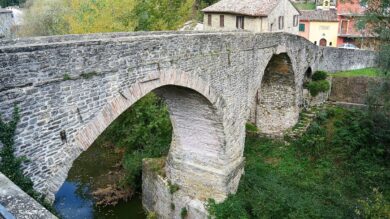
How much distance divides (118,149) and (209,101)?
9.16m

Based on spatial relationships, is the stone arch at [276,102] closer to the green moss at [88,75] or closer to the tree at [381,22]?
the tree at [381,22]

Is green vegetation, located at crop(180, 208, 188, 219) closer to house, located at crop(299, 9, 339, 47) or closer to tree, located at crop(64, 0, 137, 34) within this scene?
tree, located at crop(64, 0, 137, 34)

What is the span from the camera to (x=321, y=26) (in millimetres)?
34375

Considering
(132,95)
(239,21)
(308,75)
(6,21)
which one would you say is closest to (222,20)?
(239,21)

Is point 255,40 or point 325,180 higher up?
point 255,40

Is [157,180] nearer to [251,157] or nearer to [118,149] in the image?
[251,157]

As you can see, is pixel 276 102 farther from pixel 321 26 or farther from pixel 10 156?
pixel 321 26

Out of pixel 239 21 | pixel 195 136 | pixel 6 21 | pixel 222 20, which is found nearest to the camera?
pixel 195 136

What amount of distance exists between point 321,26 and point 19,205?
114ft

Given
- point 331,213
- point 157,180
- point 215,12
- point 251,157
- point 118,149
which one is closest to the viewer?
point 331,213

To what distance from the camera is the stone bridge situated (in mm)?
6117

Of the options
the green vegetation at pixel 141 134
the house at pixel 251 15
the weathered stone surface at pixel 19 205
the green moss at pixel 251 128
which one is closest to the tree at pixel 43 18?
the house at pixel 251 15

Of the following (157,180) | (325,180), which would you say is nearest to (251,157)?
(325,180)

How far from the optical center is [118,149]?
722 inches
